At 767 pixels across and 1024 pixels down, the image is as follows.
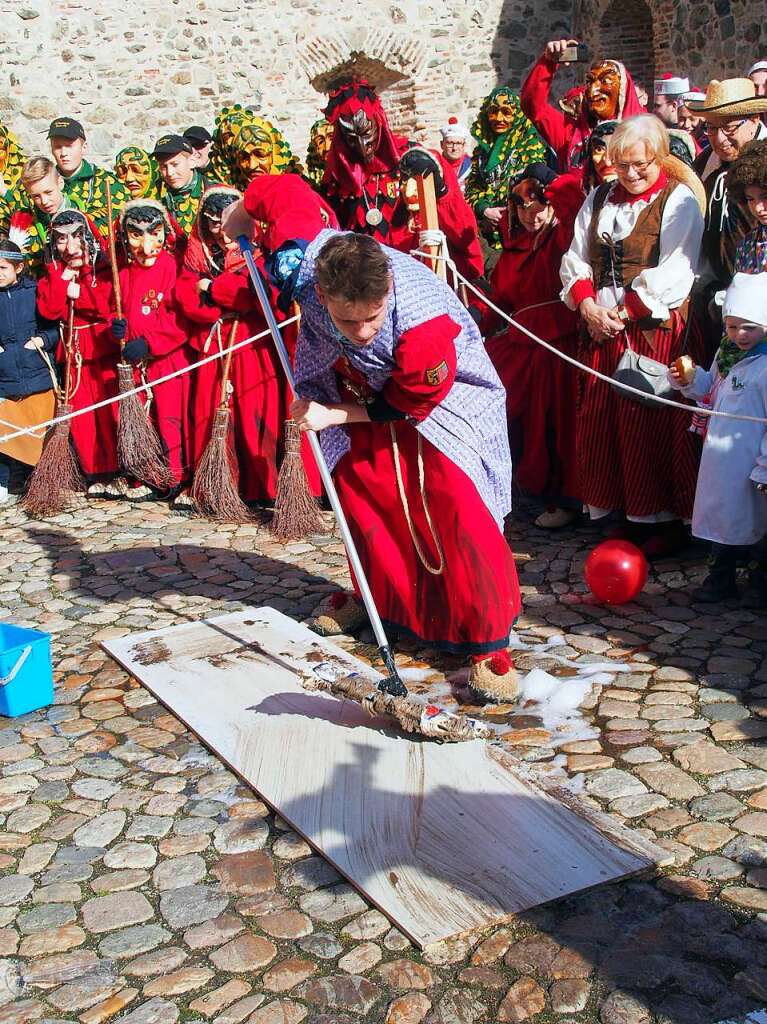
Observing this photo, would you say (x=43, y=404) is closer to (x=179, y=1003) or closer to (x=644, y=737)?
(x=644, y=737)

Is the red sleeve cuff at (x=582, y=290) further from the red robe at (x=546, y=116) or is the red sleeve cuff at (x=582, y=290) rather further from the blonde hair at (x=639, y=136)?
the red robe at (x=546, y=116)

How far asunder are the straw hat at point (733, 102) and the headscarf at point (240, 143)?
8.11 ft

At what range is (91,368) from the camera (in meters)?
7.27

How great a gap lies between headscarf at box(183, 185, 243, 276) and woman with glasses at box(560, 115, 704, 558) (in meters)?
1.96

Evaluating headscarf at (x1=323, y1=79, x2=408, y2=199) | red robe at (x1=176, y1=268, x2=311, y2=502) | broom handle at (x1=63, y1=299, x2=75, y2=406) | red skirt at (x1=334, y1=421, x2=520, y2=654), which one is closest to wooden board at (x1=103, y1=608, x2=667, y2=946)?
red skirt at (x1=334, y1=421, x2=520, y2=654)

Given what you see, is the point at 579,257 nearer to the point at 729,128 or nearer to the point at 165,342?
the point at 729,128

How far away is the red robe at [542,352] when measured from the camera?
240 inches

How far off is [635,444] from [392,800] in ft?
8.76

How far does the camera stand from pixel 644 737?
373 centimetres

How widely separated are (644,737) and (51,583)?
3117 millimetres

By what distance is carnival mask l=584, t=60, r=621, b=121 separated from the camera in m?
6.39

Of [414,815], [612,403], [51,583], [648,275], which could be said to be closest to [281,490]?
[51,583]

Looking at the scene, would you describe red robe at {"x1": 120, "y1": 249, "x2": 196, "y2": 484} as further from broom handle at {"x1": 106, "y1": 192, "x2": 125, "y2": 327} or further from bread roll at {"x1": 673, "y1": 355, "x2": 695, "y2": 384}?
bread roll at {"x1": 673, "y1": 355, "x2": 695, "y2": 384}

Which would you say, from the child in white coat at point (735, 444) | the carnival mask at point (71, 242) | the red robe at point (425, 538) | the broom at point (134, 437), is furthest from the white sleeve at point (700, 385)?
the carnival mask at point (71, 242)
